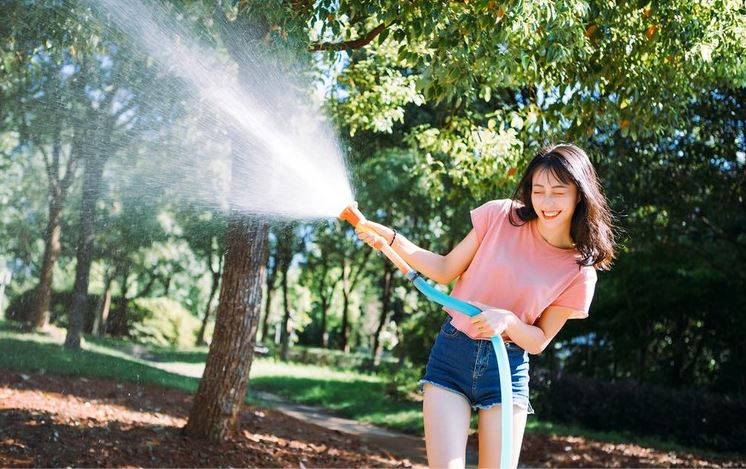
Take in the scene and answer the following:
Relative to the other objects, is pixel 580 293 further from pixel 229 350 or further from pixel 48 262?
pixel 48 262

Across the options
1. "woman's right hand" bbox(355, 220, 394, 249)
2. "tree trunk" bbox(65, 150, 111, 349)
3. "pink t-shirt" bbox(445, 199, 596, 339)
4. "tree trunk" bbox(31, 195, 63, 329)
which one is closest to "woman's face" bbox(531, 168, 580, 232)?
"pink t-shirt" bbox(445, 199, 596, 339)

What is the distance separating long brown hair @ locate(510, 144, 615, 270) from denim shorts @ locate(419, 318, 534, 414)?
46 centimetres

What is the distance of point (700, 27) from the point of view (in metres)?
4.90

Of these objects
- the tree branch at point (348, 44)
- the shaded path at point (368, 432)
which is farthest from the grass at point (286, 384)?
the tree branch at point (348, 44)

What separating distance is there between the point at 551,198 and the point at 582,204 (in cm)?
14

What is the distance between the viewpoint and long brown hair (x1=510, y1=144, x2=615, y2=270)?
9.29 ft

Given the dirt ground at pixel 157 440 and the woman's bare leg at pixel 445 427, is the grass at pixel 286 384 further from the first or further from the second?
the woman's bare leg at pixel 445 427

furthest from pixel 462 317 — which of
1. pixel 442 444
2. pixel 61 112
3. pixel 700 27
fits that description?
pixel 61 112

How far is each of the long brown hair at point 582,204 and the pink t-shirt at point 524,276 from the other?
0.05 m

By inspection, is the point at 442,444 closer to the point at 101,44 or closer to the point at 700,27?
the point at 700,27

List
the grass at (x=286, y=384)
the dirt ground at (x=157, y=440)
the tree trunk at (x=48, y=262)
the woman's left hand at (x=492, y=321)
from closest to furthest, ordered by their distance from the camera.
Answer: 1. the woman's left hand at (x=492, y=321)
2. the dirt ground at (x=157, y=440)
3. the grass at (x=286, y=384)
4. the tree trunk at (x=48, y=262)

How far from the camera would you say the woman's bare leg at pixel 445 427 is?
2.74m

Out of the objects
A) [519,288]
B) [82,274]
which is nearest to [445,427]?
[519,288]

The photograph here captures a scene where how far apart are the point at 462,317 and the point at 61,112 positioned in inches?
379
